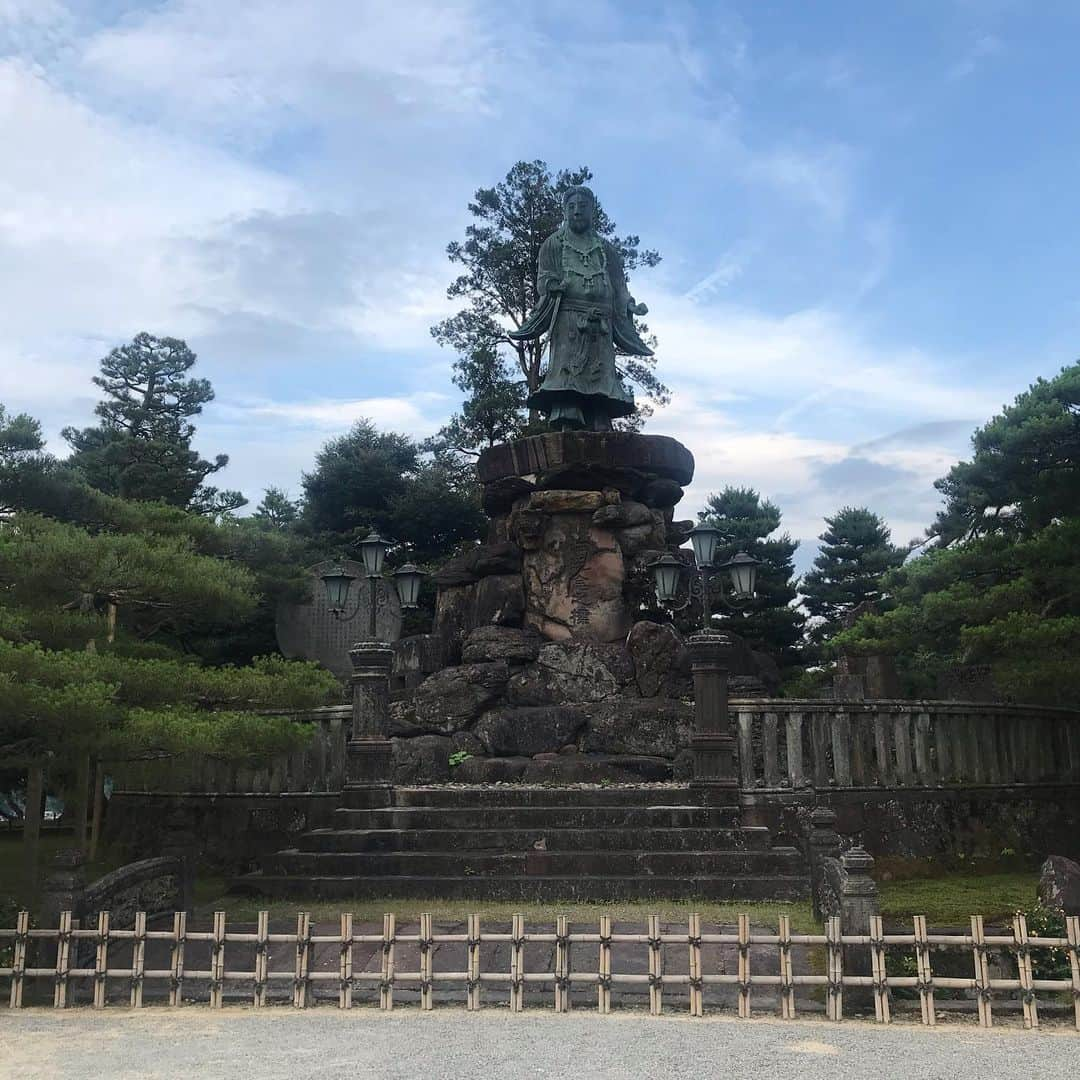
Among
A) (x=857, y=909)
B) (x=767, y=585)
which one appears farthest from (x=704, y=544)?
(x=767, y=585)

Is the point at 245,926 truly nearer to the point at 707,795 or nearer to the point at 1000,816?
the point at 707,795

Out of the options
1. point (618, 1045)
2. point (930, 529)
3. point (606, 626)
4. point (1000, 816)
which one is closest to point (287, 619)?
point (606, 626)

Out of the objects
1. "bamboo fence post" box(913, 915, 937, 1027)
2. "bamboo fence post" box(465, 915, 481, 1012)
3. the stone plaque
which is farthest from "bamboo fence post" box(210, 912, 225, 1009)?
the stone plaque

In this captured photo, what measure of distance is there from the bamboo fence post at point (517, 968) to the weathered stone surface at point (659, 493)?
9.52 m

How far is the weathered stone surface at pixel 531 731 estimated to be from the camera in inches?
483

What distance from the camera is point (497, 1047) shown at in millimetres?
5172

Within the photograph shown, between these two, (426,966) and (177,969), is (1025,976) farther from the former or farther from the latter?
(177,969)

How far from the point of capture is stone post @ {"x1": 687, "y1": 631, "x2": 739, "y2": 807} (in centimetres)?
1027

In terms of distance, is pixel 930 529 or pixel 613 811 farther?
pixel 930 529

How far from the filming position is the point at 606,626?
1386cm

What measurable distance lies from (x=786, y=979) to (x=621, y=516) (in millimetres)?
8829

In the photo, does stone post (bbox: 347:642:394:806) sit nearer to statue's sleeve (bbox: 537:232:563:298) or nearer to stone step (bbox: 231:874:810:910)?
stone step (bbox: 231:874:810:910)

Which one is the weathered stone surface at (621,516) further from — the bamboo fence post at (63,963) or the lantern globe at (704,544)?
the bamboo fence post at (63,963)

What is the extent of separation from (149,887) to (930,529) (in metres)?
22.9
